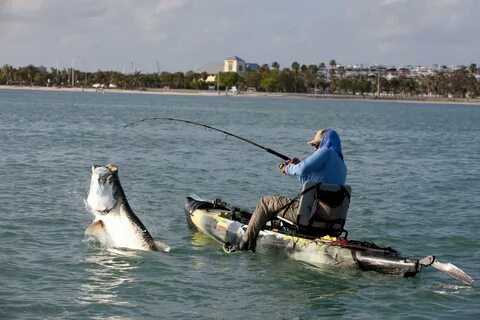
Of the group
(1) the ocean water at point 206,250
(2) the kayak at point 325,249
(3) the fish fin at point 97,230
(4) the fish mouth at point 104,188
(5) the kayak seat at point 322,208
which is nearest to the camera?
(1) the ocean water at point 206,250

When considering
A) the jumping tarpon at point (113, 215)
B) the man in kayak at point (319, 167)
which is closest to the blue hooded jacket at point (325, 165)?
the man in kayak at point (319, 167)

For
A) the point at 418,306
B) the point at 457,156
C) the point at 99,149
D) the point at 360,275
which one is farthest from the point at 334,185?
the point at 457,156

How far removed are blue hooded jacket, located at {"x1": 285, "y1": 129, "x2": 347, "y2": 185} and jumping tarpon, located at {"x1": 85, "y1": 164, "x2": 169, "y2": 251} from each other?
2837 mm

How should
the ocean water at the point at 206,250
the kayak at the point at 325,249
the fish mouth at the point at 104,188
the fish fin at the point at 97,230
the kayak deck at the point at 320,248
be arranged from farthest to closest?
the fish fin at the point at 97,230, the fish mouth at the point at 104,188, the kayak deck at the point at 320,248, the kayak at the point at 325,249, the ocean water at the point at 206,250

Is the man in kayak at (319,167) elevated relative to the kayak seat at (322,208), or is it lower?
elevated

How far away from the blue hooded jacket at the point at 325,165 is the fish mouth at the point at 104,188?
2.93 meters

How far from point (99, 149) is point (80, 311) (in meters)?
26.2

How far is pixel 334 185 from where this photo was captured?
1302 centimetres

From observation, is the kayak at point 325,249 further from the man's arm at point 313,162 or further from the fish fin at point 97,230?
the fish fin at point 97,230

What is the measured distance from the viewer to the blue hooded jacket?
12.9m

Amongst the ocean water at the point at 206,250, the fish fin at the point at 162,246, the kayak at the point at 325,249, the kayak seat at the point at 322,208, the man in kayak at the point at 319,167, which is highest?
the man in kayak at the point at 319,167

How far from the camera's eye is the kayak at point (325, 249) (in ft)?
41.7

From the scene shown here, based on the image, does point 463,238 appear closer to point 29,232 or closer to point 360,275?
point 360,275

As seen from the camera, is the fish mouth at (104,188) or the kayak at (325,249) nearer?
the kayak at (325,249)
